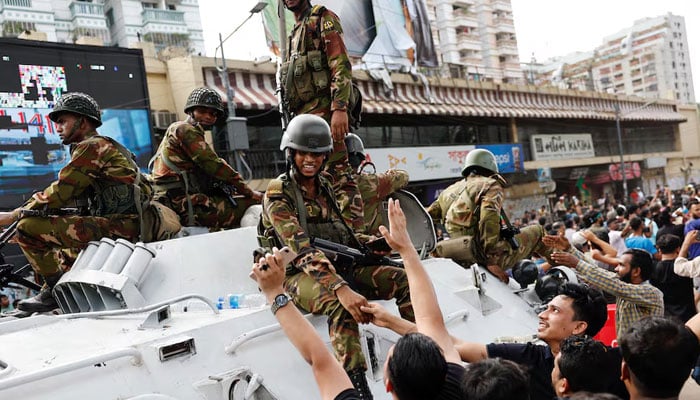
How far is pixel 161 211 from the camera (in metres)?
4.79

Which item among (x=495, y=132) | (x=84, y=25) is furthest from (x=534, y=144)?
(x=84, y=25)

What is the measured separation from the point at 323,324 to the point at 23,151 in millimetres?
11475

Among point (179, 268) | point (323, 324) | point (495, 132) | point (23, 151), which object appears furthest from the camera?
point (495, 132)

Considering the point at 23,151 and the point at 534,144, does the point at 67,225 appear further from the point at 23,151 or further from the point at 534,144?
the point at 534,144

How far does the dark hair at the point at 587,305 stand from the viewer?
3.41 m

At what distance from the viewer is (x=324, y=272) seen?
11.3 ft

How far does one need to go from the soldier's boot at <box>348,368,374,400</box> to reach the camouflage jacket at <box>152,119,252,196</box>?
2358 millimetres

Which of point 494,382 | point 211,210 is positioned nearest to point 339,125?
point 211,210

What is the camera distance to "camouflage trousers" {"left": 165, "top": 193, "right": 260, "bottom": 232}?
530 cm

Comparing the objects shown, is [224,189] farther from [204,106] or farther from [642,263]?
[642,263]

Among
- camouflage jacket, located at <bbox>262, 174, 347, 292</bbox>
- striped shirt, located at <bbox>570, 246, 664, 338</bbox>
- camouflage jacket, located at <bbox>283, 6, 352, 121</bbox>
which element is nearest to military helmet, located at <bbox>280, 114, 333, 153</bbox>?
camouflage jacket, located at <bbox>262, 174, 347, 292</bbox>

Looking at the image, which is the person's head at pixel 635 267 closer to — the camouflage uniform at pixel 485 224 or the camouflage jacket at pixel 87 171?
the camouflage uniform at pixel 485 224

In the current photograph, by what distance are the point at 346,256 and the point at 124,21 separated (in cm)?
4072

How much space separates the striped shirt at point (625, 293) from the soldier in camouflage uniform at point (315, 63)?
76.6 inches
